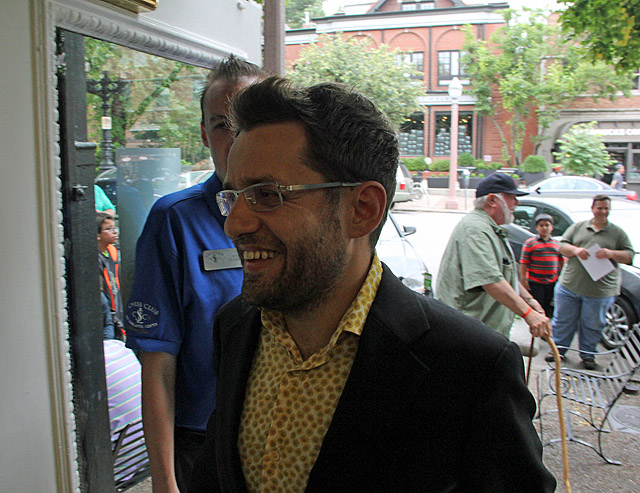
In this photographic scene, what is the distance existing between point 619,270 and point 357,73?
18548mm

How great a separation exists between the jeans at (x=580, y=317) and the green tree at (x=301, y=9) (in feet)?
125

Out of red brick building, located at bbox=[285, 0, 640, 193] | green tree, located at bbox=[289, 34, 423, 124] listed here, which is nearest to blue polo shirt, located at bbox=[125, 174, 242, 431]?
green tree, located at bbox=[289, 34, 423, 124]

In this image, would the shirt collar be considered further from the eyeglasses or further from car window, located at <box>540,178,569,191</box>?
car window, located at <box>540,178,569,191</box>

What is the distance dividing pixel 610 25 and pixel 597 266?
3.19 meters

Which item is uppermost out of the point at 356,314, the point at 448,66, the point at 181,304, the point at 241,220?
the point at 448,66

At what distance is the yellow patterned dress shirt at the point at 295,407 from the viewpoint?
1267mm

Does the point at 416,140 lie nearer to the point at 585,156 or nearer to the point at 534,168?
the point at 534,168

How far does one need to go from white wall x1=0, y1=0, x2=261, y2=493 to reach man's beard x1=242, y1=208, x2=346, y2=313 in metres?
1.12

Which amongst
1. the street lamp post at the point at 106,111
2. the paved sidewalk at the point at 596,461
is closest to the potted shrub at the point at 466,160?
the paved sidewalk at the point at 596,461

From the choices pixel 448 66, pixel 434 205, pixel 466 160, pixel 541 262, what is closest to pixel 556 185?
pixel 434 205

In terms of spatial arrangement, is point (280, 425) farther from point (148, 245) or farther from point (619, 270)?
point (619, 270)

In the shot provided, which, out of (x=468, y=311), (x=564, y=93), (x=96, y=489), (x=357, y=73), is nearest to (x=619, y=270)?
(x=468, y=311)

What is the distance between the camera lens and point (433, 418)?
1163 mm

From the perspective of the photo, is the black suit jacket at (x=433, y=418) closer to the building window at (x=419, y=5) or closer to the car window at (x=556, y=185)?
the car window at (x=556, y=185)
